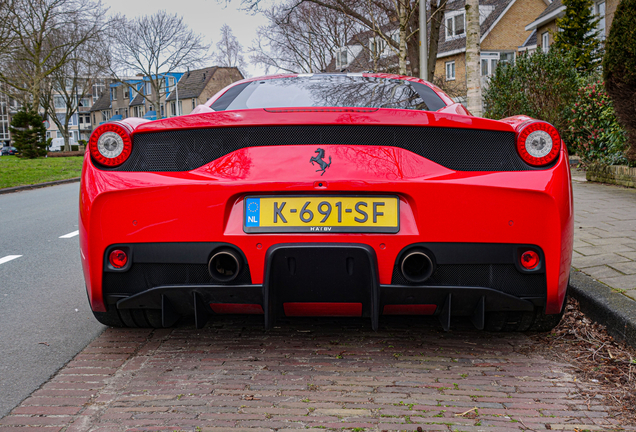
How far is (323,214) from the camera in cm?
259

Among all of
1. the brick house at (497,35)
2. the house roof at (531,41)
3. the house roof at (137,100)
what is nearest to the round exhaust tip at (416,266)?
the house roof at (531,41)

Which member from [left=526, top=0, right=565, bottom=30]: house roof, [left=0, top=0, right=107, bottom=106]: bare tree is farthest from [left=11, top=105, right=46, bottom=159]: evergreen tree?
[left=526, top=0, right=565, bottom=30]: house roof

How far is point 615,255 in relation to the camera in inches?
188

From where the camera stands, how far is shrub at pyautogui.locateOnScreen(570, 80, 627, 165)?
10775 mm

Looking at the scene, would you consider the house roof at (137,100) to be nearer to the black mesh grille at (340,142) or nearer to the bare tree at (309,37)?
the bare tree at (309,37)

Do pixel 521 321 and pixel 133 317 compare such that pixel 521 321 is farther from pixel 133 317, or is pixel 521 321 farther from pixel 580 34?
pixel 580 34

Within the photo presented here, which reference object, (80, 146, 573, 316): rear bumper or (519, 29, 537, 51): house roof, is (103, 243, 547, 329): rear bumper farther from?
(519, 29, 537, 51): house roof

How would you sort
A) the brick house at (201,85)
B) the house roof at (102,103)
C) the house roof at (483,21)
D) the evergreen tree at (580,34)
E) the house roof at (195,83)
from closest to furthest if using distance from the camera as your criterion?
the evergreen tree at (580,34) < the house roof at (483,21) < the brick house at (201,85) < the house roof at (195,83) < the house roof at (102,103)

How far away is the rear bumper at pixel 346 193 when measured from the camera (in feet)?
8.48

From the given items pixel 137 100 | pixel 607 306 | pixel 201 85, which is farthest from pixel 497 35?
pixel 137 100

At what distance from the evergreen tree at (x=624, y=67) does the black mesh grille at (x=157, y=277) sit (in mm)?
7290

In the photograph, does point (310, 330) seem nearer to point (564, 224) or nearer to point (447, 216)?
point (447, 216)

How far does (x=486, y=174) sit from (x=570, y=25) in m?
27.0

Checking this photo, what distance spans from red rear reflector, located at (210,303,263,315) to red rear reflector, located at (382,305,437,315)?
55 centimetres
